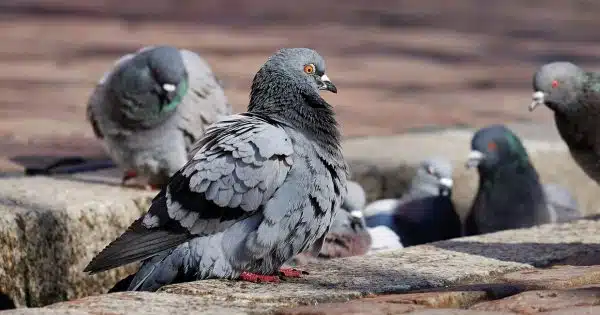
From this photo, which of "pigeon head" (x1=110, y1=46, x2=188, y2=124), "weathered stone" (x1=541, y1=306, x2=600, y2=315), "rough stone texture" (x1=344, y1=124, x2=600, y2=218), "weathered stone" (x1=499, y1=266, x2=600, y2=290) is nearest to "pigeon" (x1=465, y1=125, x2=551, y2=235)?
"rough stone texture" (x1=344, y1=124, x2=600, y2=218)

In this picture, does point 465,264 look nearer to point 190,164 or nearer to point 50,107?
point 190,164

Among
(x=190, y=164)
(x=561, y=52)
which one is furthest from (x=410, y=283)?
(x=561, y=52)

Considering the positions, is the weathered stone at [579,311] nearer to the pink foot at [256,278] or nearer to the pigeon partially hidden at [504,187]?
the pink foot at [256,278]

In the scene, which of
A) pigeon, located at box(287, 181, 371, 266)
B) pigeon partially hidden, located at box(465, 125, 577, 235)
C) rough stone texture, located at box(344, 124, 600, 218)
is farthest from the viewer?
rough stone texture, located at box(344, 124, 600, 218)

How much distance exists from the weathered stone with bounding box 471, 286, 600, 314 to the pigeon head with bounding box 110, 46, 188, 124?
2975 millimetres

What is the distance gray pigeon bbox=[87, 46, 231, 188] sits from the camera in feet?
21.9

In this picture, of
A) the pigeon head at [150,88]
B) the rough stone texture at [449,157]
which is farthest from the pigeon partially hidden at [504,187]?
the pigeon head at [150,88]

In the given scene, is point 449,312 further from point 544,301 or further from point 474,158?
point 474,158

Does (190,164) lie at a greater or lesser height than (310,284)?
greater

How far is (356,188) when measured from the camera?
265 inches

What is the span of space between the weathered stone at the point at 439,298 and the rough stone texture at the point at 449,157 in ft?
11.9

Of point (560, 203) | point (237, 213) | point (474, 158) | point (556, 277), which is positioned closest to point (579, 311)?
point (556, 277)

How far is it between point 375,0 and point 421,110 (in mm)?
8405

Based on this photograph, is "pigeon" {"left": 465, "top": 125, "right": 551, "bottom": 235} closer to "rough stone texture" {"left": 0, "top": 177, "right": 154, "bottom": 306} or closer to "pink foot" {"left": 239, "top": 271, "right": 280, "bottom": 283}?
"rough stone texture" {"left": 0, "top": 177, "right": 154, "bottom": 306}
